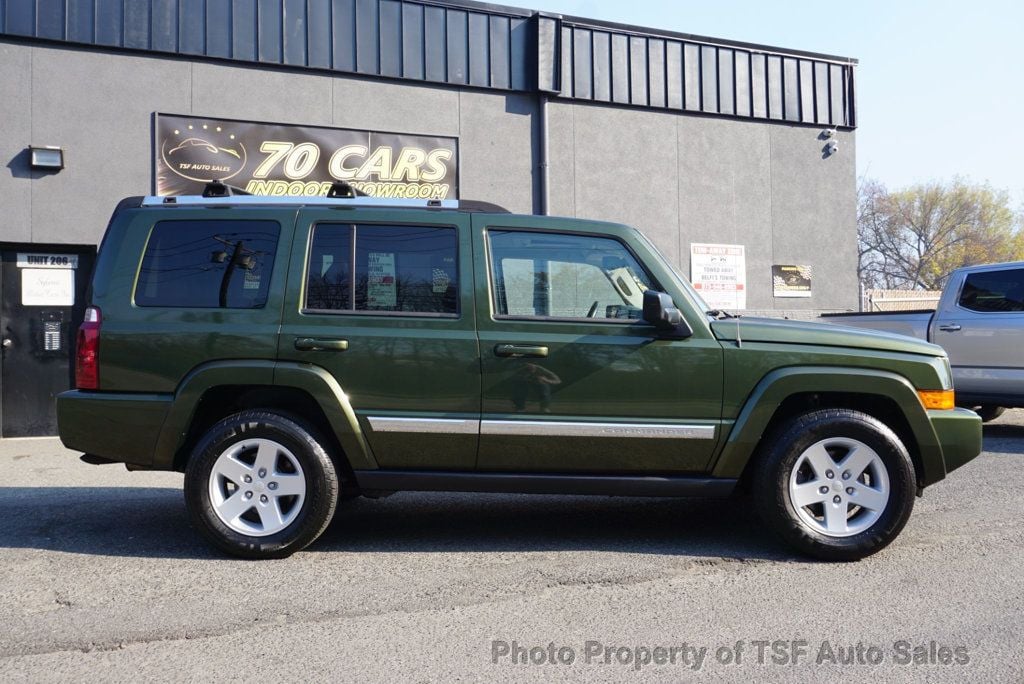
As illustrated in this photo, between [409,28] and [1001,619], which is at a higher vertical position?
[409,28]

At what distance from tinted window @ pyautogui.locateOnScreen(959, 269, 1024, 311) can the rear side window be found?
23.6ft

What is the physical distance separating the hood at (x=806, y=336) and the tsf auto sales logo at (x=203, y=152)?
7.84m

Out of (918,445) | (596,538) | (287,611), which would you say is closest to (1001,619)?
(918,445)

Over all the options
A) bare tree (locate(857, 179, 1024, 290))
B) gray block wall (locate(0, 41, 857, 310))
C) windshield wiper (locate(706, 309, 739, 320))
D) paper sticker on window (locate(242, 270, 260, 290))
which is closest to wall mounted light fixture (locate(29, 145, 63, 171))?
gray block wall (locate(0, 41, 857, 310))

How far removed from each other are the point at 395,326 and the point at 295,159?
7.15 m

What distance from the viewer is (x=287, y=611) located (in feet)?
13.0

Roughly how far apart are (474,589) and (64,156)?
28.2 ft

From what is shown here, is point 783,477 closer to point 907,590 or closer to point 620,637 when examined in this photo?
point 907,590

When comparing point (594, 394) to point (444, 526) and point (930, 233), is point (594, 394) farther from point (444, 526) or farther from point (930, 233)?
point (930, 233)

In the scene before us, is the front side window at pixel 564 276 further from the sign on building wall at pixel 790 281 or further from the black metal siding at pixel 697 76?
the sign on building wall at pixel 790 281

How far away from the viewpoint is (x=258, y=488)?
4.79 meters

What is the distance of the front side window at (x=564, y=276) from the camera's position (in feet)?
15.9

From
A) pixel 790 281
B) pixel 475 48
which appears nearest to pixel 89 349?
pixel 475 48

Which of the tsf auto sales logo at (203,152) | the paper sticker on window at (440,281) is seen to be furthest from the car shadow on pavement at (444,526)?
the tsf auto sales logo at (203,152)
